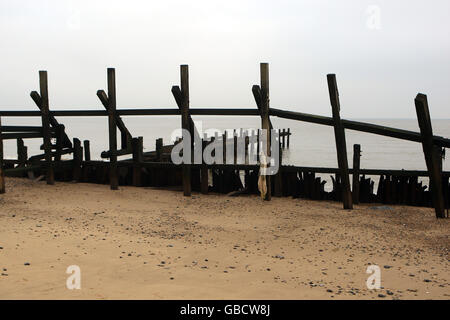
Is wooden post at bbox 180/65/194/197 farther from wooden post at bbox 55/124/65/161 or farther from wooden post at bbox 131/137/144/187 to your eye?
wooden post at bbox 55/124/65/161

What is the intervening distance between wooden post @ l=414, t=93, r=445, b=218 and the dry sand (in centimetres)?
32

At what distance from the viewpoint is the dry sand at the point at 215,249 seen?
4035 millimetres

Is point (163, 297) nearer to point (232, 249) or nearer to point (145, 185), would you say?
point (232, 249)

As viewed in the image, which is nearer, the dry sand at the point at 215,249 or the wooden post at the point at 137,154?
the dry sand at the point at 215,249

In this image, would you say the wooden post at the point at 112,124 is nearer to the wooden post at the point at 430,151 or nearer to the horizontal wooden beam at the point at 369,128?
→ the horizontal wooden beam at the point at 369,128

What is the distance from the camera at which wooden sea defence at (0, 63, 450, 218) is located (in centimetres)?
795

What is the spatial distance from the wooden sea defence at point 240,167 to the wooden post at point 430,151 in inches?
0.6

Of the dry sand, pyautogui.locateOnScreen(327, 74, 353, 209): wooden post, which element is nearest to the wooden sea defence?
pyautogui.locateOnScreen(327, 74, 353, 209): wooden post

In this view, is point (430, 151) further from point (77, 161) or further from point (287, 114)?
point (77, 161)

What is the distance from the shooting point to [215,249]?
5.43 m

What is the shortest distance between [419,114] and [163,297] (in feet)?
17.2

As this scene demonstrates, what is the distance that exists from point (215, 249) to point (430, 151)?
A: 3.96 meters

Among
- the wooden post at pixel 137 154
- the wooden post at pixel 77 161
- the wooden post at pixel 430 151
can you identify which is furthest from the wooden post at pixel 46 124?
the wooden post at pixel 430 151

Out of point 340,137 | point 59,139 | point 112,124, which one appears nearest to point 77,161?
point 59,139
